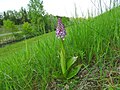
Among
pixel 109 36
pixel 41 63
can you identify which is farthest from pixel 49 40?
pixel 109 36

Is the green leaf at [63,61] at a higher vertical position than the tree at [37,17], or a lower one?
lower

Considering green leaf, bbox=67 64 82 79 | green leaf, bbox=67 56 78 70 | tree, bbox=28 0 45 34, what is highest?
tree, bbox=28 0 45 34

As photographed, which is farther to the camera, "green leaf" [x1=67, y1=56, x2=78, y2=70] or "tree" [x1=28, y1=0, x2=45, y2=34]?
"tree" [x1=28, y1=0, x2=45, y2=34]

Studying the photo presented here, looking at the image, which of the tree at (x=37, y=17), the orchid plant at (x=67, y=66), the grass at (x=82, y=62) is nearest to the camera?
the grass at (x=82, y=62)

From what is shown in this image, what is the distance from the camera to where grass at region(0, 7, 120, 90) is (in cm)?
223

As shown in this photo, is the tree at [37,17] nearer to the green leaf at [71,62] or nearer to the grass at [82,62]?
the grass at [82,62]

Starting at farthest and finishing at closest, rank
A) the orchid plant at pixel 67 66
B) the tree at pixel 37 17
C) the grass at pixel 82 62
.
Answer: the tree at pixel 37 17 < the orchid plant at pixel 67 66 < the grass at pixel 82 62

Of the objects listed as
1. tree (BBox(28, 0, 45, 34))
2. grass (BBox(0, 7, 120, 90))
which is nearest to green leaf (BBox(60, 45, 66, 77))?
grass (BBox(0, 7, 120, 90))

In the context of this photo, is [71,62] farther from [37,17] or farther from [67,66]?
[37,17]

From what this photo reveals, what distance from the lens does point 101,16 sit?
3.20 meters

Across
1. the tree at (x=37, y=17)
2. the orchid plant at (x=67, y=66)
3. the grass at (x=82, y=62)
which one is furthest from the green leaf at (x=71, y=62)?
the tree at (x=37, y=17)

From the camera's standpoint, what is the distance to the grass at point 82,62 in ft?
7.31

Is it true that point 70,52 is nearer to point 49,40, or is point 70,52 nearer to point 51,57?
point 51,57

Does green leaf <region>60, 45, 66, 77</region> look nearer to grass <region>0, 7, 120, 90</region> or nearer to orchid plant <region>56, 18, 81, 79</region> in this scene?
orchid plant <region>56, 18, 81, 79</region>
